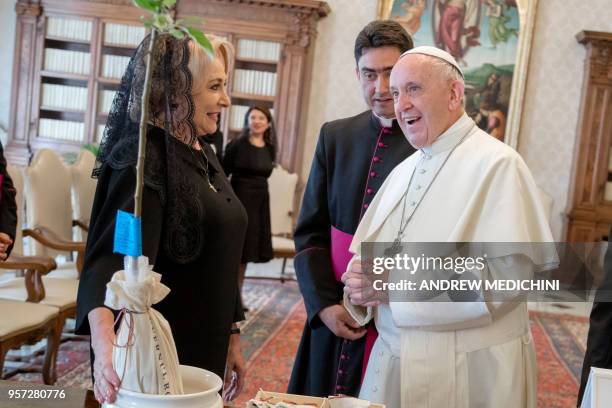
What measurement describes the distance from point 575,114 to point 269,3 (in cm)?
367

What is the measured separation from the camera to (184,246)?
1.57 metres

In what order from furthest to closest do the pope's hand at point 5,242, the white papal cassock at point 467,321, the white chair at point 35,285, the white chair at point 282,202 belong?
the white chair at point 282,202, the white chair at point 35,285, the pope's hand at point 5,242, the white papal cassock at point 467,321

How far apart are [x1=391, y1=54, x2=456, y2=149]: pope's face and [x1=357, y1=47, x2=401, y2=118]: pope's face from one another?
26cm

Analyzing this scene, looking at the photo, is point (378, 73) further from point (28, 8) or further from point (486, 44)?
point (28, 8)

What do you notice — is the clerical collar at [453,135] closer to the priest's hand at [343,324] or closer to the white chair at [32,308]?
the priest's hand at [343,324]

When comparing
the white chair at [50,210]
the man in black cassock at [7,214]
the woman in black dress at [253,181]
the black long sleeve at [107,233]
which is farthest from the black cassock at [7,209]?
the woman in black dress at [253,181]

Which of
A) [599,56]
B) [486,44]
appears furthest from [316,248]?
[599,56]

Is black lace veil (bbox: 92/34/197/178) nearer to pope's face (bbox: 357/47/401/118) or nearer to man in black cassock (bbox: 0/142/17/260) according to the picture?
pope's face (bbox: 357/47/401/118)

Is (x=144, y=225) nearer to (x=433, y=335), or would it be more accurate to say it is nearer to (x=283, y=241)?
(x=433, y=335)

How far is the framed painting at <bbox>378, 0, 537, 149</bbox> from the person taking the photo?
809 cm

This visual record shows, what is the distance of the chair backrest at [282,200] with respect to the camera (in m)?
7.54

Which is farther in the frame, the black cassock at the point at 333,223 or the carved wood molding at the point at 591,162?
the carved wood molding at the point at 591,162

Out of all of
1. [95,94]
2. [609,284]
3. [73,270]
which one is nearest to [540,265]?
[609,284]

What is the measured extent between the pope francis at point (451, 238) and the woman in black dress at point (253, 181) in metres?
3.95
